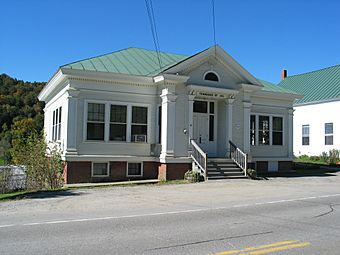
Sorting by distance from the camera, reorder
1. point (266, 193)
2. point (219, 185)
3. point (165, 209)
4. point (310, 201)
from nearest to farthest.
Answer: point (165, 209) < point (310, 201) < point (266, 193) < point (219, 185)

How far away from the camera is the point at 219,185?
16938mm

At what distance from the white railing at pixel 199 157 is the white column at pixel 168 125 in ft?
3.63

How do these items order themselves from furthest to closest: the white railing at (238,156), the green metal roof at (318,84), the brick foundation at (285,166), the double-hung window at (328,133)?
the green metal roof at (318,84), the double-hung window at (328,133), the brick foundation at (285,166), the white railing at (238,156)

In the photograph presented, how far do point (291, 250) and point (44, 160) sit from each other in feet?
42.7

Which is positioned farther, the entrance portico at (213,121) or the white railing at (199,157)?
the entrance portico at (213,121)

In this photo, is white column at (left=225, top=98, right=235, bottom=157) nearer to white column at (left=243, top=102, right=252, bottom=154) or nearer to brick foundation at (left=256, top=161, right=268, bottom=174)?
white column at (left=243, top=102, right=252, bottom=154)

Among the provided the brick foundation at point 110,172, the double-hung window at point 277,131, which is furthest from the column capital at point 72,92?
the double-hung window at point 277,131

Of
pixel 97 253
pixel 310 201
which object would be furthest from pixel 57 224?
pixel 310 201

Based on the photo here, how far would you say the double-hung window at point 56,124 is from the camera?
22.1 metres

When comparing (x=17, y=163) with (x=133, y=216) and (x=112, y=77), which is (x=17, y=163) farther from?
(x=133, y=216)

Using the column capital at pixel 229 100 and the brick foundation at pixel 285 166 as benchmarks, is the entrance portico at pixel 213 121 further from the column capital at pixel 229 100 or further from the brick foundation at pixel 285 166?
the brick foundation at pixel 285 166

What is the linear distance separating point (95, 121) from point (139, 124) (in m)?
2.38

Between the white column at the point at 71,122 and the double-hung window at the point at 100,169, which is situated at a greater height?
the white column at the point at 71,122

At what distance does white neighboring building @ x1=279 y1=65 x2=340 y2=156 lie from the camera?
33188 mm
